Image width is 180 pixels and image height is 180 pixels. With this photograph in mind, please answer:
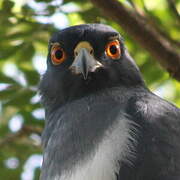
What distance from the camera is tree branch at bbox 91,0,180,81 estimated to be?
829 cm

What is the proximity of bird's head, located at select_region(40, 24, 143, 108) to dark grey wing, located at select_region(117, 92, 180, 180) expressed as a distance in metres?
0.55

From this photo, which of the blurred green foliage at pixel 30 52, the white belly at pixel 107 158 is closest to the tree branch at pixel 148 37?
the blurred green foliage at pixel 30 52

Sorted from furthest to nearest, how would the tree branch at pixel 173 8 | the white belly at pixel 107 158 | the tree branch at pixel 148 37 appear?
1. the tree branch at pixel 173 8
2. the tree branch at pixel 148 37
3. the white belly at pixel 107 158

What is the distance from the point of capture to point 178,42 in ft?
28.4

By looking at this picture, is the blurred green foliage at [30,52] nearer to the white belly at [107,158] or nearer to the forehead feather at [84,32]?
the forehead feather at [84,32]

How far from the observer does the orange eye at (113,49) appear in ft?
26.6

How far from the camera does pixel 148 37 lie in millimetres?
8430

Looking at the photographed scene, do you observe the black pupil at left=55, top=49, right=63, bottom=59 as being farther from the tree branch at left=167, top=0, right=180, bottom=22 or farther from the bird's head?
the tree branch at left=167, top=0, right=180, bottom=22

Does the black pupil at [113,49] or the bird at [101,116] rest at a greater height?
the black pupil at [113,49]

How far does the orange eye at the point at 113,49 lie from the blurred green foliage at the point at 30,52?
1.44 feet

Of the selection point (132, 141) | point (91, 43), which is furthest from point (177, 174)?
point (91, 43)

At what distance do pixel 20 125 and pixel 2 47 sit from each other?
0.97m

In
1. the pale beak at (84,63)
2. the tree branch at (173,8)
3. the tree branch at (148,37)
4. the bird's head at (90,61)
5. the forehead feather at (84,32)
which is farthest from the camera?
the tree branch at (173,8)

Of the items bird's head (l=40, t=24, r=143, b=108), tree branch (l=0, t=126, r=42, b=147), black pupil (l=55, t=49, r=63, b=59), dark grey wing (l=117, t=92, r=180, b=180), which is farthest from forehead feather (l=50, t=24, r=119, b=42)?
tree branch (l=0, t=126, r=42, b=147)
